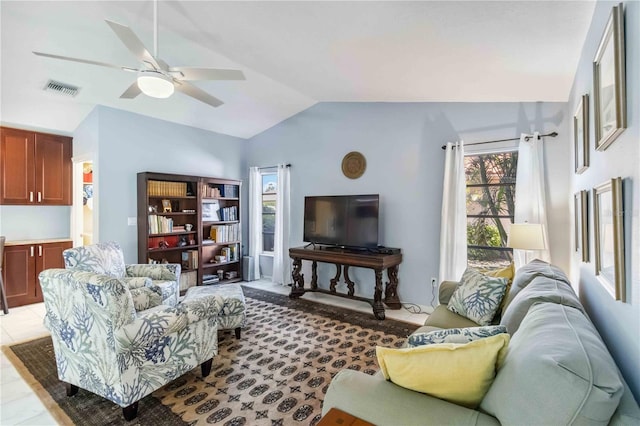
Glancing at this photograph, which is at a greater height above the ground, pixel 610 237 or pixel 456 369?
pixel 610 237

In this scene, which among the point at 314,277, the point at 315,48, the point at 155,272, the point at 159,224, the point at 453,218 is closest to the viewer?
the point at 315,48

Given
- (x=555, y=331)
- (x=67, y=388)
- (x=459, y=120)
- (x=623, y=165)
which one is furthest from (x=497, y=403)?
(x=459, y=120)

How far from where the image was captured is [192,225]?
16.3 feet

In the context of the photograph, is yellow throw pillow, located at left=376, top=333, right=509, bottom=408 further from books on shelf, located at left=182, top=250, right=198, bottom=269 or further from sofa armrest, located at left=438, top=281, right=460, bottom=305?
books on shelf, located at left=182, top=250, right=198, bottom=269

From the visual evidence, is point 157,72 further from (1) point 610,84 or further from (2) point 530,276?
(2) point 530,276

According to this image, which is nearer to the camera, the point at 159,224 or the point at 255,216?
the point at 159,224

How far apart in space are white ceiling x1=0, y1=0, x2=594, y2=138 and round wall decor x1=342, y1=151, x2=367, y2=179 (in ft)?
2.66

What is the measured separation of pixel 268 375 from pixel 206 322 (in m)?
0.65

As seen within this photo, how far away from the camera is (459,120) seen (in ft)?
12.2

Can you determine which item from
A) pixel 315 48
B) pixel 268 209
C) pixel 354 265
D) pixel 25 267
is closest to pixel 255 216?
pixel 268 209

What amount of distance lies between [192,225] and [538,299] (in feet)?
15.3

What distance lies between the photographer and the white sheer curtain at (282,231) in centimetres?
520

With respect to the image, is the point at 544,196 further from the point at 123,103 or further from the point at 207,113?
the point at 123,103

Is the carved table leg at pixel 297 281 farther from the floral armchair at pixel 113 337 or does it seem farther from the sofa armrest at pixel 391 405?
the sofa armrest at pixel 391 405
